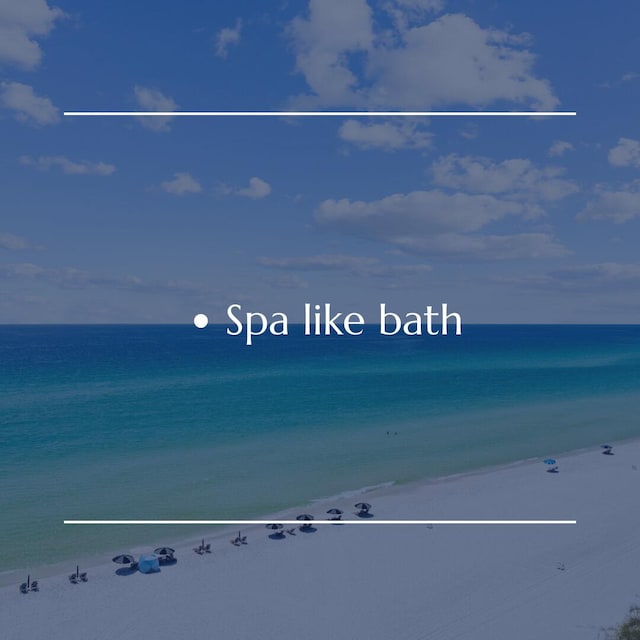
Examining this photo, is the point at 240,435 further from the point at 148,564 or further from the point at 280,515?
the point at 148,564

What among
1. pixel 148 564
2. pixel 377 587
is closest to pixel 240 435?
pixel 148 564

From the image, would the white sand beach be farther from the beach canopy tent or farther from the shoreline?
the shoreline

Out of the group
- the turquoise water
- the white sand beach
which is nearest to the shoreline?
the white sand beach

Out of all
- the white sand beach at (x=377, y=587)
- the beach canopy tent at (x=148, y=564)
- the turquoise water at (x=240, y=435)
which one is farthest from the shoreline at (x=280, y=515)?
the beach canopy tent at (x=148, y=564)

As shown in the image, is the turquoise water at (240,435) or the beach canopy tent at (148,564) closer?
the beach canopy tent at (148,564)

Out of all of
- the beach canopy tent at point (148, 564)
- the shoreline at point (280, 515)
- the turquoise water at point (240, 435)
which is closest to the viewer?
the beach canopy tent at point (148, 564)

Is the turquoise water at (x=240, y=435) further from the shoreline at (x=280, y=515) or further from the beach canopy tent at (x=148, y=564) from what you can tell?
the beach canopy tent at (x=148, y=564)
